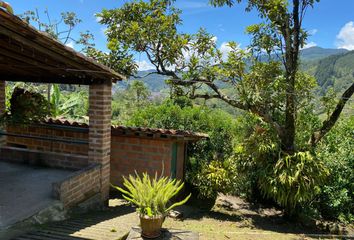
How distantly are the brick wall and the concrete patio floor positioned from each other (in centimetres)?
22

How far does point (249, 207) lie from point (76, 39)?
57.6 feet

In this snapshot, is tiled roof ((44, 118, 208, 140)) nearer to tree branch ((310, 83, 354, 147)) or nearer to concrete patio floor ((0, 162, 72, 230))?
concrete patio floor ((0, 162, 72, 230))

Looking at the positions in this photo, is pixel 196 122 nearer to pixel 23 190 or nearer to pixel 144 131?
pixel 144 131

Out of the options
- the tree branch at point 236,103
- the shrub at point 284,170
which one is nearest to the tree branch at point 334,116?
the shrub at point 284,170

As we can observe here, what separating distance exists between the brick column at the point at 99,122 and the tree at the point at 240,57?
7.17 feet

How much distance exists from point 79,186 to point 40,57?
98.0 inches

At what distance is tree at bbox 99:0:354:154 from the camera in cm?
877

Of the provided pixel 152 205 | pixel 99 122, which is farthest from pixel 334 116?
pixel 152 205

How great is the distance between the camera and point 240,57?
927cm

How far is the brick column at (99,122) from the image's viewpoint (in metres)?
7.32

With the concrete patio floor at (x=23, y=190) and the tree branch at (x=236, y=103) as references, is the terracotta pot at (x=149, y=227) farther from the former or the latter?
the tree branch at (x=236, y=103)

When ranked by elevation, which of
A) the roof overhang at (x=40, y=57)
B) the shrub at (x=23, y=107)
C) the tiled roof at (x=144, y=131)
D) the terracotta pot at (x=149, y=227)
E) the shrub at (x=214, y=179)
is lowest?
the shrub at (x=214, y=179)

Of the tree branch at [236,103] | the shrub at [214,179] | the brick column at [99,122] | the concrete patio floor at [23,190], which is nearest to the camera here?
the concrete patio floor at [23,190]

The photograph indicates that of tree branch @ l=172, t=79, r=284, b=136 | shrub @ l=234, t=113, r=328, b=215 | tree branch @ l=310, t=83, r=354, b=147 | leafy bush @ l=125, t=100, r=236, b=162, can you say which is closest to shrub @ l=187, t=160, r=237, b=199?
shrub @ l=234, t=113, r=328, b=215
